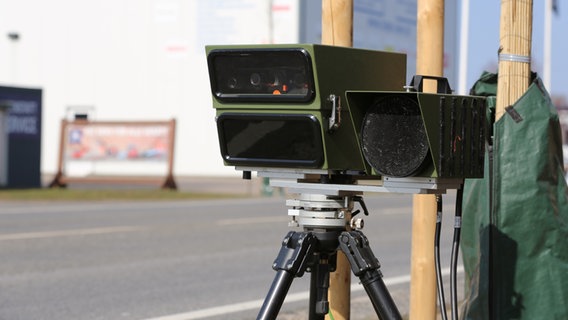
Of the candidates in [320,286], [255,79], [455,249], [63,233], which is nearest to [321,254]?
[320,286]

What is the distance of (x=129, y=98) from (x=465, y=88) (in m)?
17.5

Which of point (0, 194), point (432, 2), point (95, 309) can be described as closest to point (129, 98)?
point (0, 194)

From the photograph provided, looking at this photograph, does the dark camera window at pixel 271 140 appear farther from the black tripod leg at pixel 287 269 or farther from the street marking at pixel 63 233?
the street marking at pixel 63 233

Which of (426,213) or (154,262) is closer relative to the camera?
(426,213)

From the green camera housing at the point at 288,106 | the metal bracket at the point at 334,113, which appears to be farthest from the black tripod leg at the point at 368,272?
the metal bracket at the point at 334,113

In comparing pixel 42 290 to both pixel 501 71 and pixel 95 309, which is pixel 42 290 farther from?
pixel 501 71

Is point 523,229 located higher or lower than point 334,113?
lower

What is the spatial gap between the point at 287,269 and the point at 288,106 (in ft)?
1.91

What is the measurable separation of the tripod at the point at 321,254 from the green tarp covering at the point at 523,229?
1224 mm

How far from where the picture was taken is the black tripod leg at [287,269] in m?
3.78

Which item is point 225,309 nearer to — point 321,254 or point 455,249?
point 455,249

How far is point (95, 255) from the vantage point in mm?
11953

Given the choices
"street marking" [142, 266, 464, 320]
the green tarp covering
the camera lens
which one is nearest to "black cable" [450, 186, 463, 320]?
the green tarp covering

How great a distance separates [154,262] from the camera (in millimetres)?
11398
